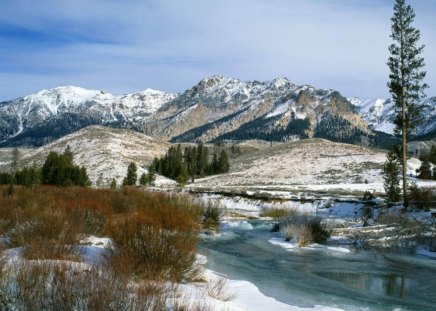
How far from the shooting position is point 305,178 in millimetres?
98562

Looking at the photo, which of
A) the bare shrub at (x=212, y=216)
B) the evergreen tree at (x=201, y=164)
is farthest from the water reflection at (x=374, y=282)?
the evergreen tree at (x=201, y=164)

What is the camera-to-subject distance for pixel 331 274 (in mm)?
16875

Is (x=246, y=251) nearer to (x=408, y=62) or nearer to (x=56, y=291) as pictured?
(x=56, y=291)

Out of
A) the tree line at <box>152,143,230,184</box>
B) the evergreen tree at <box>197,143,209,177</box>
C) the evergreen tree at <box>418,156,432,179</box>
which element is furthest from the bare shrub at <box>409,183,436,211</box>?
the evergreen tree at <box>197,143,209,177</box>

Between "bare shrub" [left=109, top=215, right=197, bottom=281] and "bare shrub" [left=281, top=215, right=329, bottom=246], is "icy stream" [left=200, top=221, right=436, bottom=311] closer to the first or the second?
"bare shrub" [left=281, top=215, right=329, bottom=246]

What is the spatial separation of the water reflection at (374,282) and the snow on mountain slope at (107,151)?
291ft

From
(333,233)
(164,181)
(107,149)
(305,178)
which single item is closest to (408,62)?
(333,233)

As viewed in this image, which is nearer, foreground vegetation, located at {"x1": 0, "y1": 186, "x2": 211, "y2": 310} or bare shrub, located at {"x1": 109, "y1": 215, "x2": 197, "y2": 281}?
foreground vegetation, located at {"x1": 0, "y1": 186, "x2": 211, "y2": 310}

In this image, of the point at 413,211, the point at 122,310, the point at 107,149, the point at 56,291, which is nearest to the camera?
the point at 122,310

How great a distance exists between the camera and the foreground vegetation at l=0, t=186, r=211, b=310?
6.14 m

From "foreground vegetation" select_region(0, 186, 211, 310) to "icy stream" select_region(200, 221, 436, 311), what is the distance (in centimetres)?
322

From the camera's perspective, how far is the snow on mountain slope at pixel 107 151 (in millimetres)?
116188

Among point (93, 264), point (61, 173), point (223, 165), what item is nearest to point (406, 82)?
point (93, 264)

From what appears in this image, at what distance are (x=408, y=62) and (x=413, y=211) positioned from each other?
1280 centimetres
